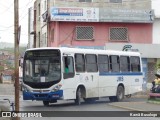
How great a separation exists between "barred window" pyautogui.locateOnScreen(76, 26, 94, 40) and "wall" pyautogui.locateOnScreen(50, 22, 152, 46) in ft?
0.83

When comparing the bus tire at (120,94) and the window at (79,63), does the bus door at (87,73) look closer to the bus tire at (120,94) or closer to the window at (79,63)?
the window at (79,63)

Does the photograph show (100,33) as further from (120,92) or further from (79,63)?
(79,63)

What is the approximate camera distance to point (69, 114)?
62.9 ft

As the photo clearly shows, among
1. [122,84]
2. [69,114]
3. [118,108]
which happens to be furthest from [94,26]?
[69,114]

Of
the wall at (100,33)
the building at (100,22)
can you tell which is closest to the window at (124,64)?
the building at (100,22)

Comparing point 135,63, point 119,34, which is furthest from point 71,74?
point 119,34

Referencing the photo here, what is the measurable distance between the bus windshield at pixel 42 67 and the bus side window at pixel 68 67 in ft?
1.13

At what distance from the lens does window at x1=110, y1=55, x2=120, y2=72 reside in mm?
26866

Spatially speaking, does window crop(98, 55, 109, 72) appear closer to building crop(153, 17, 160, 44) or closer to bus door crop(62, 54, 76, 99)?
bus door crop(62, 54, 76, 99)

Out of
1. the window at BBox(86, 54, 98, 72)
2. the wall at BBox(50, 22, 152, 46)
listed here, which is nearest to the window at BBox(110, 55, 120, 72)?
the window at BBox(86, 54, 98, 72)

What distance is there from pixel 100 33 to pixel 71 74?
1711 centimetres

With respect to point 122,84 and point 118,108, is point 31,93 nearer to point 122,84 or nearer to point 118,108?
point 118,108

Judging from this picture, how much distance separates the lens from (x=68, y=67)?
23453 mm

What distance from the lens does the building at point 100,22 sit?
3894 centimetres
